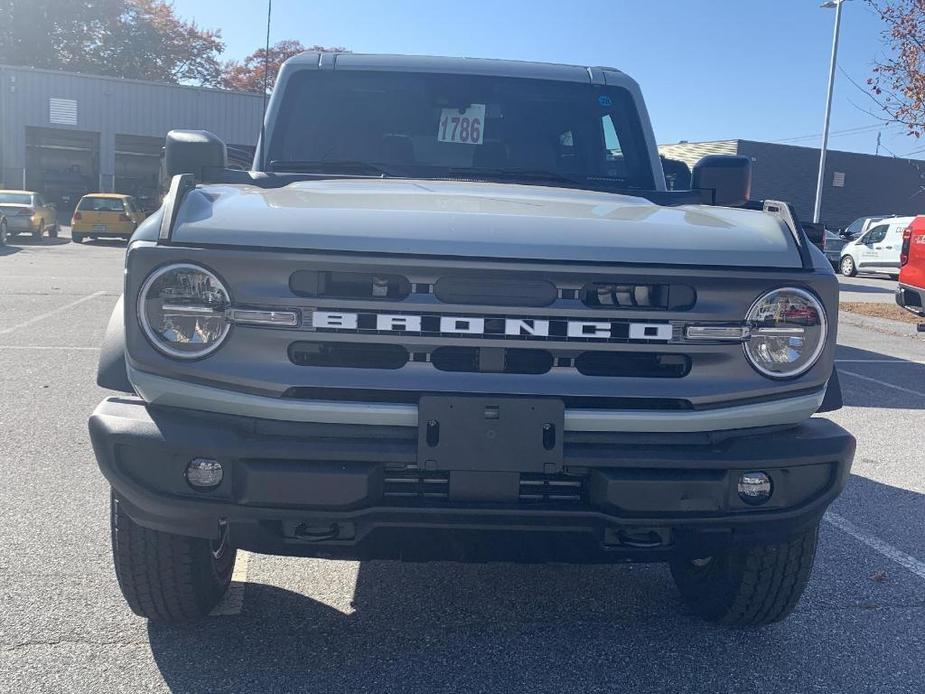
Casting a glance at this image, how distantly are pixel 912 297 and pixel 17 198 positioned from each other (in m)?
22.7

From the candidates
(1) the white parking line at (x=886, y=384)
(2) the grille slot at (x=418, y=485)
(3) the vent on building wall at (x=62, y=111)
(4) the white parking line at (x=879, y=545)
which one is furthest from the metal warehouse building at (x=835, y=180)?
(2) the grille slot at (x=418, y=485)

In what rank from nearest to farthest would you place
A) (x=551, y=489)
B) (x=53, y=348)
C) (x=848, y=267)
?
(x=551, y=489)
(x=53, y=348)
(x=848, y=267)

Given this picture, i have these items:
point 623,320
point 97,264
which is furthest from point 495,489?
point 97,264

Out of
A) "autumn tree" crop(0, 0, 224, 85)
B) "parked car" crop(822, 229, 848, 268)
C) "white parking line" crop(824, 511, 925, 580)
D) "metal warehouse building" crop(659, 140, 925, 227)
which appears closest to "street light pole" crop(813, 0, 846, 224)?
"parked car" crop(822, 229, 848, 268)

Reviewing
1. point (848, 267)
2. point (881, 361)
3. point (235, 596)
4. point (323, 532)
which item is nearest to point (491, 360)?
point (323, 532)

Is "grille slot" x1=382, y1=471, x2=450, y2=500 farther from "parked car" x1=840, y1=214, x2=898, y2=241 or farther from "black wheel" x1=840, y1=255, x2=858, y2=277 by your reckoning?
"parked car" x1=840, y1=214, x2=898, y2=241

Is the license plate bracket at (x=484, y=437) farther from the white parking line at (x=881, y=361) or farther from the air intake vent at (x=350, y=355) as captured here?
the white parking line at (x=881, y=361)

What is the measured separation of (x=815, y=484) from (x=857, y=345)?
34.5 feet

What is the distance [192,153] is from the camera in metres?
3.80

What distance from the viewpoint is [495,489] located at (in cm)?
258

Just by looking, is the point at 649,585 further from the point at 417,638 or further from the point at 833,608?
the point at 417,638

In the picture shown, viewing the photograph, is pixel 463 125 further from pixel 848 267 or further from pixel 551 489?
pixel 848 267

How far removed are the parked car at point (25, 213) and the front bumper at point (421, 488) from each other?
2447 cm

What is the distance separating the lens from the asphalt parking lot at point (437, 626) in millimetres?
3010
